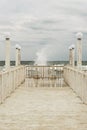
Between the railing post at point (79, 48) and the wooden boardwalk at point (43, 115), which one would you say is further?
the railing post at point (79, 48)

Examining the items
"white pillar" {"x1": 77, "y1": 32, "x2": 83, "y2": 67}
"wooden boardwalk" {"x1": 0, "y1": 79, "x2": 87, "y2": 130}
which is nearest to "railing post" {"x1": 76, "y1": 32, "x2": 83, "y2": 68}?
"white pillar" {"x1": 77, "y1": 32, "x2": 83, "y2": 67}

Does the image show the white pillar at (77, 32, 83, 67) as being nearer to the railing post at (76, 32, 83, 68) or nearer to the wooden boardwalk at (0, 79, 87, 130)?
the railing post at (76, 32, 83, 68)

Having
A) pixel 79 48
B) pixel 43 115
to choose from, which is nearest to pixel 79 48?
pixel 79 48

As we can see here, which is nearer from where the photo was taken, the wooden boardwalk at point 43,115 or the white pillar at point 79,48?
the wooden boardwalk at point 43,115

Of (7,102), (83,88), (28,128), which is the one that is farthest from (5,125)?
(83,88)

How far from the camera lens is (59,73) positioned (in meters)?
19.0

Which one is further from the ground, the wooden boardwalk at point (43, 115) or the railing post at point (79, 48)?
the railing post at point (79, 48)

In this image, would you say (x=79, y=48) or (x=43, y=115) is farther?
(x=79, y=48)

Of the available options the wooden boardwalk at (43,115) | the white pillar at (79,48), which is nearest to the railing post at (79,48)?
the white pillar at (79,48)

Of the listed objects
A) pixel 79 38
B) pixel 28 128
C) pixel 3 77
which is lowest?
pixel 28 128

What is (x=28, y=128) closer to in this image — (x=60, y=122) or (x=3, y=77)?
(x=60, y=122)

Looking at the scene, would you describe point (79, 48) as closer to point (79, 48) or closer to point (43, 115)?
point (79, 48)

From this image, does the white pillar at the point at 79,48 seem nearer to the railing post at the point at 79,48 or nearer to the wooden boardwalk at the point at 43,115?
the railing post at the point at 79,48

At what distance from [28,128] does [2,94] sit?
11.1 feet
